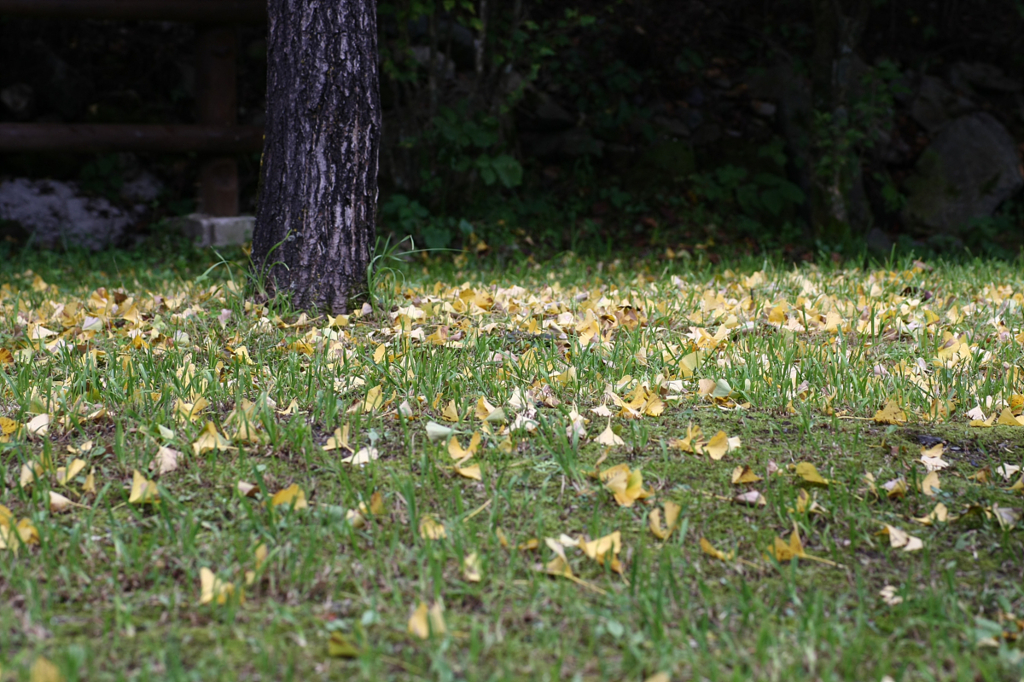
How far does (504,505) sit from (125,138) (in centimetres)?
544

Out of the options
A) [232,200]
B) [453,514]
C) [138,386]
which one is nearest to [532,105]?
[232,200]

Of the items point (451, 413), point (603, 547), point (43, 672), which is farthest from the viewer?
point (451, 413)

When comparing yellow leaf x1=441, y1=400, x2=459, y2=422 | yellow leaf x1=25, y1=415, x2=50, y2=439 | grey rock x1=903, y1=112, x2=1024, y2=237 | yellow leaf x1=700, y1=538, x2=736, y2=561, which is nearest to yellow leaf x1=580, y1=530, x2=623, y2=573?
yellow leaf x1=700, y1=538, x2=736, y2=561

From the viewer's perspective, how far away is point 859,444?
2.16m

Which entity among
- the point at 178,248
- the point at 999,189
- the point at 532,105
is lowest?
the point at 178,248

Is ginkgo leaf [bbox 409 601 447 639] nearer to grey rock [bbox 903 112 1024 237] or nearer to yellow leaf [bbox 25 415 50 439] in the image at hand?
yellow leaf [bbox 25 415 50 439]

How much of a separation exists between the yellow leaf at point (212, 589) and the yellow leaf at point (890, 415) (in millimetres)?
1662

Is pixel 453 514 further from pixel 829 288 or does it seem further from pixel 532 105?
pixel 532 105

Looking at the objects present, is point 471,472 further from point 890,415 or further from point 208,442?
point 890,415

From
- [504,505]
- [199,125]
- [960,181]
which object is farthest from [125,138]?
[960,181]

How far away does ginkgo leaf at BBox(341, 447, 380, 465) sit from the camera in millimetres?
2029

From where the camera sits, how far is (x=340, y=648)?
142 centimetres

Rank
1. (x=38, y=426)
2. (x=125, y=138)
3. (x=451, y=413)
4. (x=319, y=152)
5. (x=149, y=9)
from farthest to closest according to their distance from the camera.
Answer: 1. (x=125, y=138)
2. (x=149, y=9)
3. (x=319, y=152)
4. (x=451, y=413)
5. (x=38, y=426)

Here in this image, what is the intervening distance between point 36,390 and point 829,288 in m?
3.36
